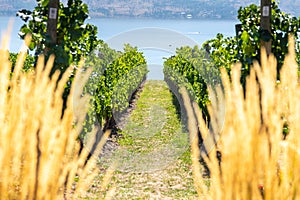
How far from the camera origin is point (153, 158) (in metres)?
7.09

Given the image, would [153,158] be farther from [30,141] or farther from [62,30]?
[30,141]

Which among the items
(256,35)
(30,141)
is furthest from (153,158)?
(30,141)

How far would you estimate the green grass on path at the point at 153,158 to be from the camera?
220 inches

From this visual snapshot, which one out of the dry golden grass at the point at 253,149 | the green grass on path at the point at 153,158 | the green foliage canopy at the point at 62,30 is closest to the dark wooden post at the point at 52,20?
the green foliage canopy at the point at 62,30

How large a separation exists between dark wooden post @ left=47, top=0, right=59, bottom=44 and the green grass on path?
1631 mm

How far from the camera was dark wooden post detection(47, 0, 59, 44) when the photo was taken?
4.89 metres

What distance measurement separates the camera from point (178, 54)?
47.7 feet

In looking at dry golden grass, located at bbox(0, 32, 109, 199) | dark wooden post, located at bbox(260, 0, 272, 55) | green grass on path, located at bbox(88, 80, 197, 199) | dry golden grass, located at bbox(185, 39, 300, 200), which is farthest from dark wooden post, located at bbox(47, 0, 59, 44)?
dry golden grass, located at bbox(185, 39, 300, 200)

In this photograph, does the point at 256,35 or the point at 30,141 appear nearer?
the point at 30,141

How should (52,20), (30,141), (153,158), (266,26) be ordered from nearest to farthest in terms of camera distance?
(30,141), (52,20), (266,26), (153,158)

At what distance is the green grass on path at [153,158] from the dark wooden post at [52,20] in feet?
5.35

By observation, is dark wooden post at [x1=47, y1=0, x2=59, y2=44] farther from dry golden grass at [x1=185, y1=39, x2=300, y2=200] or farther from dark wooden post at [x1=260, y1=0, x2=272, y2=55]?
dry golden grass at [x1=185, y1=39, x2=300, y2=200]

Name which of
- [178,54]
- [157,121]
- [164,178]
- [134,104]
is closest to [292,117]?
[164,178]

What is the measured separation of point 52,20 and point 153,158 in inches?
112
